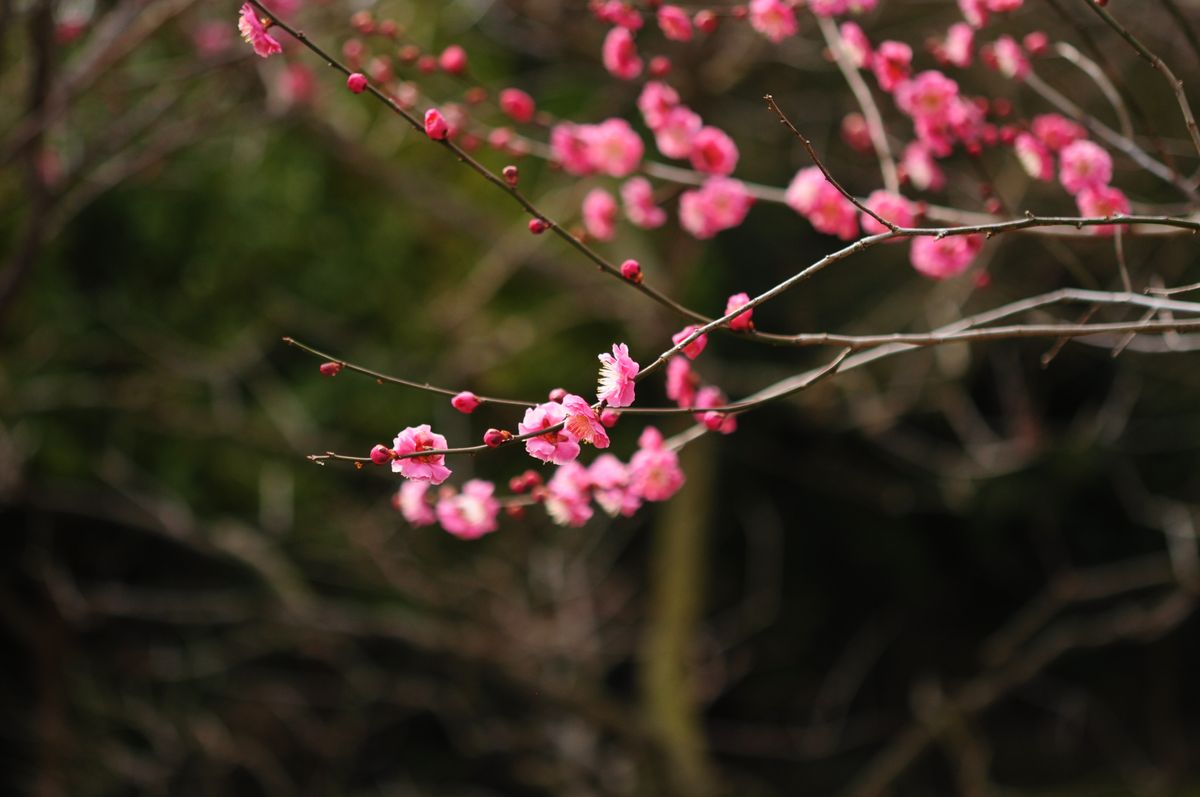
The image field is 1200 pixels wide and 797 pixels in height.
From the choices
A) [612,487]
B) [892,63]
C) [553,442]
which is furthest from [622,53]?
[553,442]

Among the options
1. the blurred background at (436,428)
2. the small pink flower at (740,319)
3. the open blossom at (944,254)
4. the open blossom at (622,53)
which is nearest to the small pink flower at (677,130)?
the open blossom at (622,53)

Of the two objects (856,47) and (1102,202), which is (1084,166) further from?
(856,47)

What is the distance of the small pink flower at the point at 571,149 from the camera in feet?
4.83

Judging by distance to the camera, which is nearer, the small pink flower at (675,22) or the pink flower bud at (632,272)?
the pink flower bud at (632,272)

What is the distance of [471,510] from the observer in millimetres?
1166

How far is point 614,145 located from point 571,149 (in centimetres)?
7

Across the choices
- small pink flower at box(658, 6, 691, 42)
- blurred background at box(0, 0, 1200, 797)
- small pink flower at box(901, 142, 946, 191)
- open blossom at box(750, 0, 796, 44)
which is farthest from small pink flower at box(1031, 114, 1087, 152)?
blurred background at box(0, 0, 1200, 797)

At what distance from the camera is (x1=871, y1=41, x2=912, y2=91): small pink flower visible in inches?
48.8

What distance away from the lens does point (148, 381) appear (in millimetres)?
2904

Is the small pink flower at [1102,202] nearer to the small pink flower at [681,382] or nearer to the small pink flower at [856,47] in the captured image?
the small pink flower at [856,47]

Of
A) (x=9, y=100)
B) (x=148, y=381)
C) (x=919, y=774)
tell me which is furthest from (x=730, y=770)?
(x=9, y=100)

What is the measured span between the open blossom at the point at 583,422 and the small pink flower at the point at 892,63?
0.73 m

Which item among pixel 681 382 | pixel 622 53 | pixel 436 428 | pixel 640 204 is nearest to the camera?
pixel 681 382

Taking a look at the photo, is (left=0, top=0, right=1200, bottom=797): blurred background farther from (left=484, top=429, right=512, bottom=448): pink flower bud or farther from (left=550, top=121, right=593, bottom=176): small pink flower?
(left=484, top=429, right=512, bottom=448): pink flower bud
